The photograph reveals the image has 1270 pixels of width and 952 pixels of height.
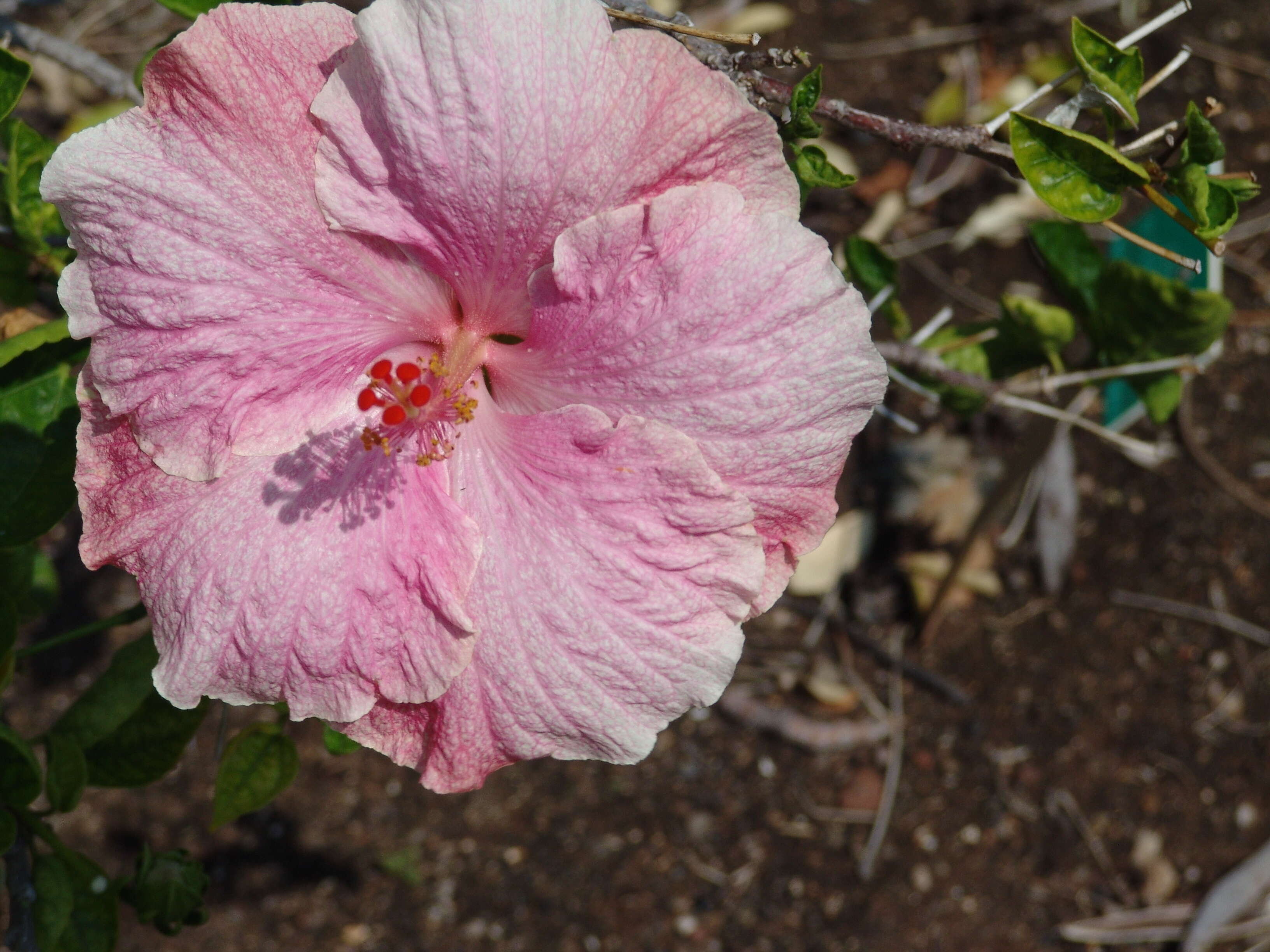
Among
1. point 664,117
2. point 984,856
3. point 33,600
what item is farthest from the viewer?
point 984,856

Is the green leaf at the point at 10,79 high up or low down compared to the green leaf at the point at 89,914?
up

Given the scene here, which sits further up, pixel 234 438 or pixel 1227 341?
pixel 234 438

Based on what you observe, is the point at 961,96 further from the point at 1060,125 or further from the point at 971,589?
the point at 1060,125

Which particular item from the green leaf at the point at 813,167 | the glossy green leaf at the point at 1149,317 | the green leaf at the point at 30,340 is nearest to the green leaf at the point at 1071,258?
the glossy green leaf at the point at 1149,317

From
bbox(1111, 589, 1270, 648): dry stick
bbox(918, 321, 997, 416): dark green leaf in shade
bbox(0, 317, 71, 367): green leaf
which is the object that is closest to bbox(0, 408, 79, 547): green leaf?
bbox(0, 317, 71, 367): green leaf

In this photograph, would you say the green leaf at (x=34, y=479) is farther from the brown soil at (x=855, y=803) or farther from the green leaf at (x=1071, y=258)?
the green leaf at (x=1071, y=258)

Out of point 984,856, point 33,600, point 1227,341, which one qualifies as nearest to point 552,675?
point 33,600

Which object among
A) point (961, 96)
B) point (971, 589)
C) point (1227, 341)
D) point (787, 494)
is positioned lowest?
point (971, 589)
